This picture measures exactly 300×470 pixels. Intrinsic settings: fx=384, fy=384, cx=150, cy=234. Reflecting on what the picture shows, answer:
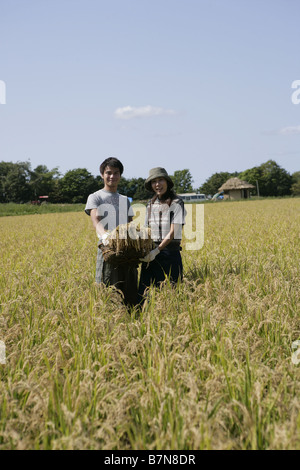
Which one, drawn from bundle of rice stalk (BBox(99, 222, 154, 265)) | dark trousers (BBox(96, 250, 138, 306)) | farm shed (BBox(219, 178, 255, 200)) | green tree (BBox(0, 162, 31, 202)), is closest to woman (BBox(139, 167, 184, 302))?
dark trousers (BBox(96, 250, 138, 306))

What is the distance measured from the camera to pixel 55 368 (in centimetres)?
220

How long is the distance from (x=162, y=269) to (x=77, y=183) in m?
77.1

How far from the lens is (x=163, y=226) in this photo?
12.9 ft

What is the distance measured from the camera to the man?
3.63 meters

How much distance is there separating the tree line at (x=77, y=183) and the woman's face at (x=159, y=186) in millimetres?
53912

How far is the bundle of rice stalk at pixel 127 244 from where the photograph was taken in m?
3.19

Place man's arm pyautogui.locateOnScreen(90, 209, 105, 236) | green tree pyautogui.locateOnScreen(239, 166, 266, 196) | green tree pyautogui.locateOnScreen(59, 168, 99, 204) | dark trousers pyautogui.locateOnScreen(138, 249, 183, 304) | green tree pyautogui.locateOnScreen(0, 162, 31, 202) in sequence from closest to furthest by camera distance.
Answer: man's arm pyautogui.locateOnScreen(90, 209, 105, 236) → dark trousers pyautogui.locateOnScreen(138, 249, 183, 304) → green tree pyautogui.locateOnScreen(0, 162, 31, 202) → green tree pyautogui.locateOnScreen(59, 168, 99, 204) → green tree pyautogui.locateOnScreen(239, 166, 266, 196)

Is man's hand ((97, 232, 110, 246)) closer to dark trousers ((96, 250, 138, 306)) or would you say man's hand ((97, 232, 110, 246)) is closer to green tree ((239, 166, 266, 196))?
dark trousers ((96, 250, 138, 306))

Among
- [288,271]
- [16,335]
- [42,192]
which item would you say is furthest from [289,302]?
[42,192]

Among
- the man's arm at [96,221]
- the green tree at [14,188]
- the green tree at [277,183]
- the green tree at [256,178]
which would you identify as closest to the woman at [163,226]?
the man's arm at [96,221]

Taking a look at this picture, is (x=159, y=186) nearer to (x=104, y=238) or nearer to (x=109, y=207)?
(x=109, y=207)

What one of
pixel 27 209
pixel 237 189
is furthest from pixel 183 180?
pixel 27 209
